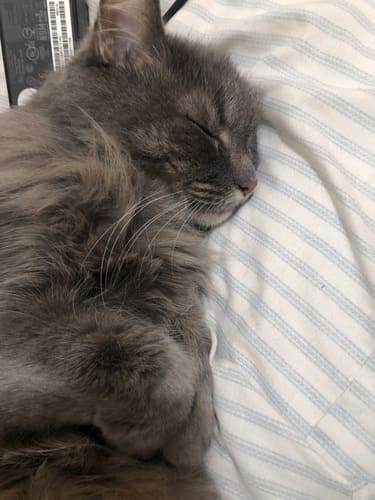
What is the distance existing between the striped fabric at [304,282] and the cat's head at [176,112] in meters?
0.07

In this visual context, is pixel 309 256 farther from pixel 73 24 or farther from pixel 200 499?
pixel 73 24

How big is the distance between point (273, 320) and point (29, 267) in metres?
0.48

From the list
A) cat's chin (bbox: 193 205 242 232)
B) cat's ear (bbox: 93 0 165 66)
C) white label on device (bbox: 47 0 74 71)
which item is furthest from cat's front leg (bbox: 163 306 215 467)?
white label on device (bbox: 47 0 74 71)

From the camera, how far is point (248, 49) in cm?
123

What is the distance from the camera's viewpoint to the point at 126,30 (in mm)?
1074

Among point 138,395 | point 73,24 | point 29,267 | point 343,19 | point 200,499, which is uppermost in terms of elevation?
point 343,19

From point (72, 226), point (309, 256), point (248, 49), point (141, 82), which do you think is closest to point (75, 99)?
point (141, 82)

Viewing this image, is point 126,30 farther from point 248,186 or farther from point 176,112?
point 248,186

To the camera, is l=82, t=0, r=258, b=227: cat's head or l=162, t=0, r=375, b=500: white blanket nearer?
l=162, t=0, r=375, b=500: white blanket

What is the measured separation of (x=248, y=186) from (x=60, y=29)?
843mm

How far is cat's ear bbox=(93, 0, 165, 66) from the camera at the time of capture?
103cm

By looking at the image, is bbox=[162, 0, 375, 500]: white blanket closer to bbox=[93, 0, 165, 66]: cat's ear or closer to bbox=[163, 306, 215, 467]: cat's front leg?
bbox=[163, 306, 215, 467]: cat's front leg

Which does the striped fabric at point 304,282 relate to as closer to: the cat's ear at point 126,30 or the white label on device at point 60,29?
the cat's ear at point 126,30

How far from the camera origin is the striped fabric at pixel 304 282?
87 cm
